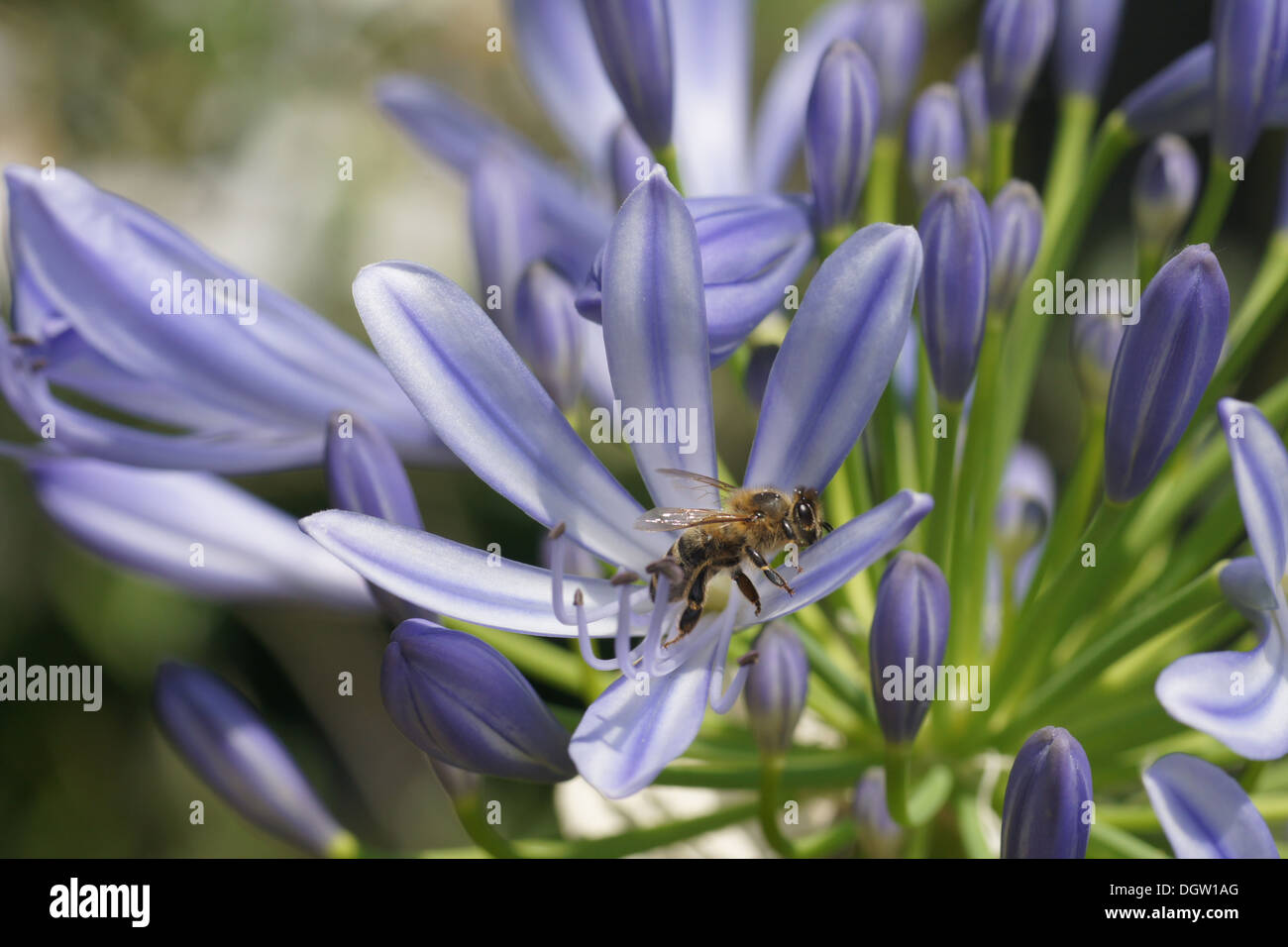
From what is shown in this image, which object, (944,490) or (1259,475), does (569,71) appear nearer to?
(944,490)

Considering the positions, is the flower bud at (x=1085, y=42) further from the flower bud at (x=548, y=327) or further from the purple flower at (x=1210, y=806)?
the purple flower at (x=1210, y=806)

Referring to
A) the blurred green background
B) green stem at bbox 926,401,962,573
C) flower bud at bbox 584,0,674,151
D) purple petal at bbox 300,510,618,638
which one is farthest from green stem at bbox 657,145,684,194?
the blurred green background

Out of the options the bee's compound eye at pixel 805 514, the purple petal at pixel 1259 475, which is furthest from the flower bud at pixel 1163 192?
the bee's compound eye at pixel 805 514

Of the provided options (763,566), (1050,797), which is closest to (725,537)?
(763,566)

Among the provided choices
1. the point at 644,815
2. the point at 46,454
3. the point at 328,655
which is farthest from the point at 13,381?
the point at 328,655

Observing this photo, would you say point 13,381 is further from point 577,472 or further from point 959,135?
point 959,135
